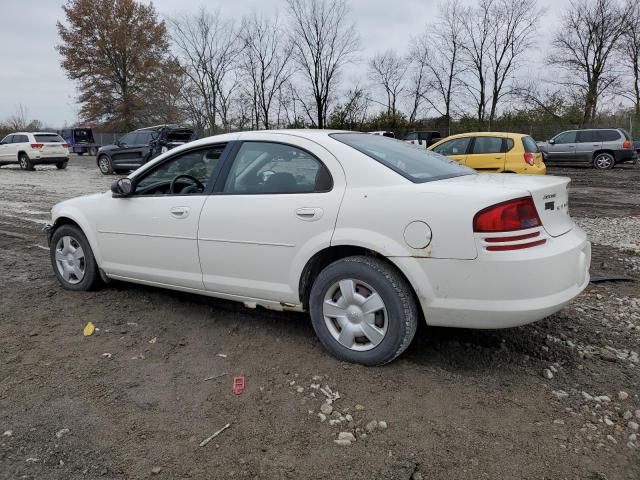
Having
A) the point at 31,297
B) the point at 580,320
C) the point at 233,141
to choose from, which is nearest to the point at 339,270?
the point at 233,141

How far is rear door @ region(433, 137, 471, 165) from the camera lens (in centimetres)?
1212

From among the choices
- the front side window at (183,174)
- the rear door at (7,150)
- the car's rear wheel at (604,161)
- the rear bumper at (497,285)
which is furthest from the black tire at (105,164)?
the rear bumper at (497,285)

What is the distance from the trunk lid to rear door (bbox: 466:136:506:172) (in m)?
8.91

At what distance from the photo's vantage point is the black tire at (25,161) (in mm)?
22109

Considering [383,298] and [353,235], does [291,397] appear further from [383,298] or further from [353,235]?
[353,235]

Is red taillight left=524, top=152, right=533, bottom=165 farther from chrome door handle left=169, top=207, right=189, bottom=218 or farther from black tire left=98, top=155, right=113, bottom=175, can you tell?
black tire left=98, top=155, right=113, bottom=175

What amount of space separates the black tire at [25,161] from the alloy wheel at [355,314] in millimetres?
22769

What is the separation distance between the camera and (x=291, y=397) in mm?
2938

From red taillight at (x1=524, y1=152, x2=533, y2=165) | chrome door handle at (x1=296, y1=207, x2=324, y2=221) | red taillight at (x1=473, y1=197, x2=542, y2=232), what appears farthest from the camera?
red taillight at (x1=524, y1=152, x2=533, y2=165)

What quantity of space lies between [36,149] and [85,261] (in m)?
20.3

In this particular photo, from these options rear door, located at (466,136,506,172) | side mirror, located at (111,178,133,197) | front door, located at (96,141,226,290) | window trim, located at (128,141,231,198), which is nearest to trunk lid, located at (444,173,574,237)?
window trim, located at (128,141,231,198)

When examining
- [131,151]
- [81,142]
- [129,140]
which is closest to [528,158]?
[131,151]

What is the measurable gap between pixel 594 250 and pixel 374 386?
14.6 feet

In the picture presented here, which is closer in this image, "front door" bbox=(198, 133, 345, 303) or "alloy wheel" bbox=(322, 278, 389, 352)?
"alloy wheel" bbox=(322, 278, 389, 352)
